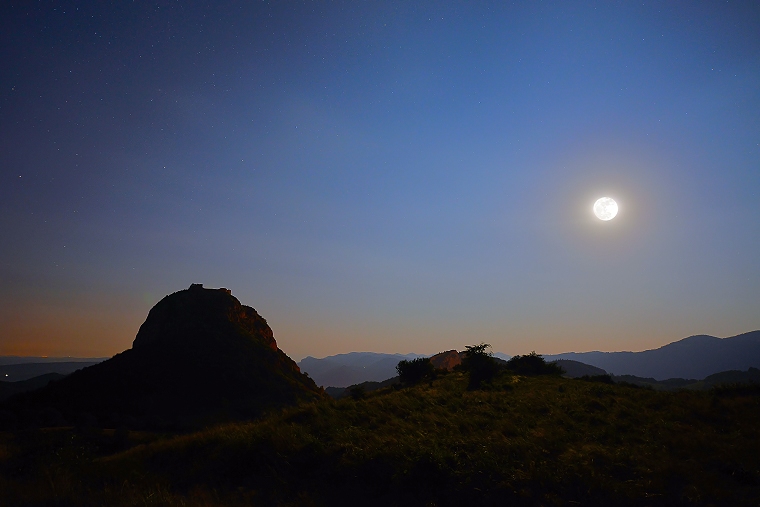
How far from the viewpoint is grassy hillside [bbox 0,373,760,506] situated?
798 centimetres

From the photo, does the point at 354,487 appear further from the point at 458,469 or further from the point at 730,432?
the point at 730,432

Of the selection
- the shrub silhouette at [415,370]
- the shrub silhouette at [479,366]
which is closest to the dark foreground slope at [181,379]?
the shrub silhouette at [415,370]

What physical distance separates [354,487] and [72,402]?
2692 inches

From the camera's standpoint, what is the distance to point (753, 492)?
8297 millimetres

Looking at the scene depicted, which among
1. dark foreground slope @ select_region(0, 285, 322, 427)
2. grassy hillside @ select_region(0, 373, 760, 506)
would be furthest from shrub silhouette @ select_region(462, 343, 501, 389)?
dark foreground slope @ select_region(0, 285, 322, 427)

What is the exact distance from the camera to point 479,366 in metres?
33.4

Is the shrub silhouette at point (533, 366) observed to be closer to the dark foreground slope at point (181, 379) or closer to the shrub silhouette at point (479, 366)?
the shrub silhouette at point (479, 366)

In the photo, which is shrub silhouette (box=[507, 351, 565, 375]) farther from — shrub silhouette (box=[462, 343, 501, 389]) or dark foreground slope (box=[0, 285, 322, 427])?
dark foreground slope (box=[0, 285, 322, 427])

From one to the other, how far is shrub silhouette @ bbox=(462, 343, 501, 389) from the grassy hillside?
50.3 feet

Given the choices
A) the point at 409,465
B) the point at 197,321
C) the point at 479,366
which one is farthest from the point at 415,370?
the point at 197,321

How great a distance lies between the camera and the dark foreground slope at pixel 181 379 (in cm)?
5266

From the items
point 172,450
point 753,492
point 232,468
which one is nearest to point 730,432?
point 753,492

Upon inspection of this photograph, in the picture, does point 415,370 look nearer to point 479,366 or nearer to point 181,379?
point 479,366

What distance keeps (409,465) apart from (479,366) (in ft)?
86.1
